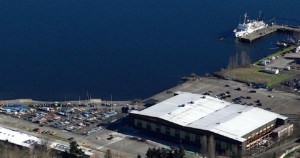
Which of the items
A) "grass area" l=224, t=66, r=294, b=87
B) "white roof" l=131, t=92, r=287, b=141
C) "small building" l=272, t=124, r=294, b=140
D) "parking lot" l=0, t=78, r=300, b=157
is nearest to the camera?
"white roof" l=131, t=92, r=287, b=141

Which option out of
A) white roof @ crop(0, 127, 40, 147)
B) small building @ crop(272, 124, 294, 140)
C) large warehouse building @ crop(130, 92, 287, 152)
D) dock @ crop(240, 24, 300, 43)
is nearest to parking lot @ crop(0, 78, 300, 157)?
large warehouse building @ crop(130, 92, 287, 152)

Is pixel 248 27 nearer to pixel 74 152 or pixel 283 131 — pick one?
pixel 283 131

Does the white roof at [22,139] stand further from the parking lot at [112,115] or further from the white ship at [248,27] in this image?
the white ship at [248,27]

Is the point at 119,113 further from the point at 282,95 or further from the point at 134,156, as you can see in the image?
the point at 282,95

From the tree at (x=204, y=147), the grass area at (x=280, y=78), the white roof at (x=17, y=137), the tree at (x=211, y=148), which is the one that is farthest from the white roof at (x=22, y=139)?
the grass area at (x=280, y=78)

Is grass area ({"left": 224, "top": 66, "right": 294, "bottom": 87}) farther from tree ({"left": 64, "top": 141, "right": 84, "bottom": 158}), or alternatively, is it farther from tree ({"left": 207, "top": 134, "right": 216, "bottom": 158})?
tree ({"left": 64, "top": 141, "right": 84, "bottom": 158})
